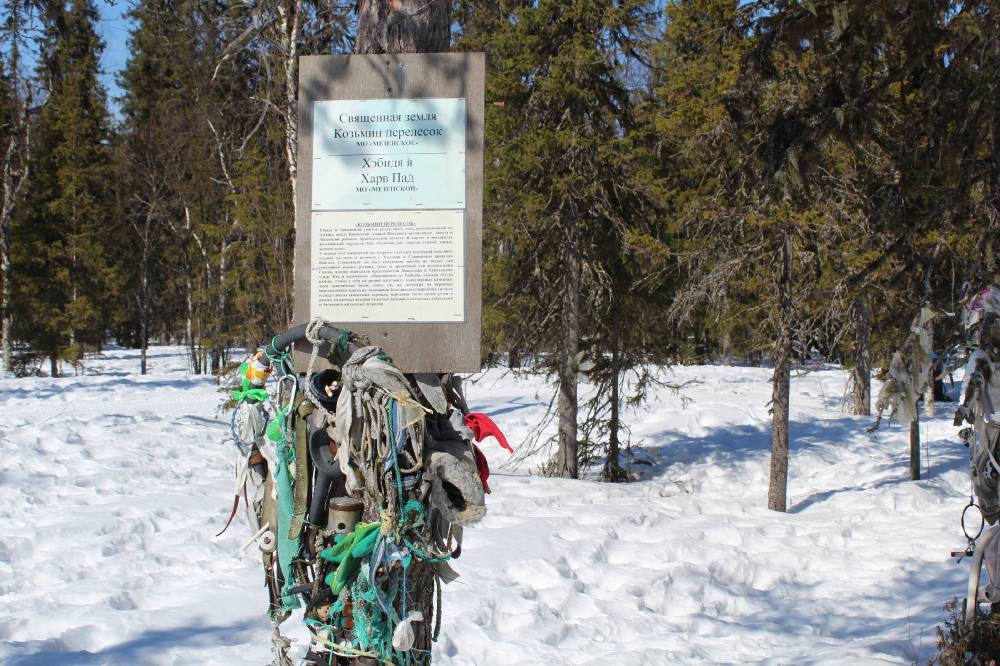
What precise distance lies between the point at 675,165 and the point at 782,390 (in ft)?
25.0

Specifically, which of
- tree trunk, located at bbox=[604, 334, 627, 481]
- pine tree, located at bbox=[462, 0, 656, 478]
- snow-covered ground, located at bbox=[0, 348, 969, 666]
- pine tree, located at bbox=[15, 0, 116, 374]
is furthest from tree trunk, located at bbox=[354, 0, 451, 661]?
pine tree, located at bbox=[15, 0, 116, 374]

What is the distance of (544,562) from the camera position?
704 centimetres

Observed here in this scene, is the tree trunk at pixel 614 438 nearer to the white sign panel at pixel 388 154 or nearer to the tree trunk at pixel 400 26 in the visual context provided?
the tree trunk at pixel 400 26

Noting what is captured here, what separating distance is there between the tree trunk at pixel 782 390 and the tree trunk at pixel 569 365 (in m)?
3.16

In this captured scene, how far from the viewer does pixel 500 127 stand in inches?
532

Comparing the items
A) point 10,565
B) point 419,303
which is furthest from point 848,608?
point 10,565

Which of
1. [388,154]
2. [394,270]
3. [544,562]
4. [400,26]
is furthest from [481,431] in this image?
[544,562]

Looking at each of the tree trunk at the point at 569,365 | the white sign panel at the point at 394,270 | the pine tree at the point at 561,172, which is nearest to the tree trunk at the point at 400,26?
the white sign panel at the point at 394,270

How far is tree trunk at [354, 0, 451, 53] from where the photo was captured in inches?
120

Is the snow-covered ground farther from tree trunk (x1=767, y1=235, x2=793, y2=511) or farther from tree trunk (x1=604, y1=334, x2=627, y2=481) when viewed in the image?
tree trunk (x1=604, y1=334, x2=627, y2=481)

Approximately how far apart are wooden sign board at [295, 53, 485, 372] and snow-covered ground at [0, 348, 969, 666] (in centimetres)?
266

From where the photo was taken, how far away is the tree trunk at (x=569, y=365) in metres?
13.4

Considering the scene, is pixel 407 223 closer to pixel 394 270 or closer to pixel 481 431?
pixel 394 270

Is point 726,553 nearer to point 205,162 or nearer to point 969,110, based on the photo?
point 969,110
